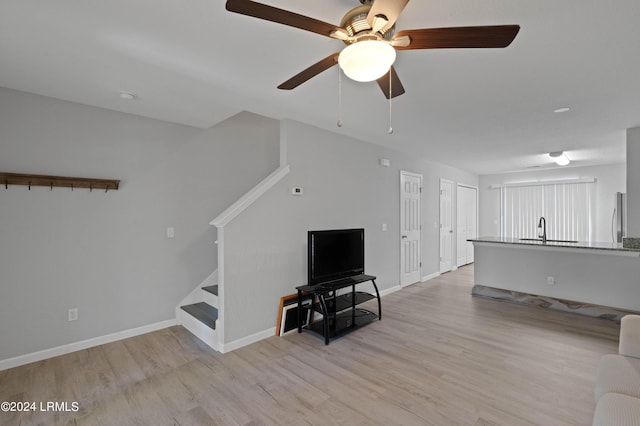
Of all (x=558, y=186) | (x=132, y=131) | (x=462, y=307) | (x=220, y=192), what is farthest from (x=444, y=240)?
(x=132, y=131)

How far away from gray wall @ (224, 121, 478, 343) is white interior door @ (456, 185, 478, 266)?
286cm

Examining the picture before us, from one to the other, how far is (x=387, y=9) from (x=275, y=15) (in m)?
0.46

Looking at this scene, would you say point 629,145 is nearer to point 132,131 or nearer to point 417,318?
point 417,318

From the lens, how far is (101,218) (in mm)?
3078

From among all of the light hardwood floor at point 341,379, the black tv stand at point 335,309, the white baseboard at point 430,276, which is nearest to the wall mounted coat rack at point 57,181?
the light hardwood floor at point 341,379

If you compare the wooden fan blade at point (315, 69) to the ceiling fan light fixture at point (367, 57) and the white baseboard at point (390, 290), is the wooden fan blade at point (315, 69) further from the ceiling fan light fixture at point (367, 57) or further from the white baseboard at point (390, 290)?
the white baseboard at point (390, 290)

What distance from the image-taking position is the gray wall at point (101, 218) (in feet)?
8.66

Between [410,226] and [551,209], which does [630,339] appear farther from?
[551,209]

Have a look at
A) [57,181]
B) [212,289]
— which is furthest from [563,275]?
[57,181]

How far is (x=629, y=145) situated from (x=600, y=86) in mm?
1982

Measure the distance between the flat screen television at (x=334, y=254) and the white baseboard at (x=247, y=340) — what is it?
2.37 ft

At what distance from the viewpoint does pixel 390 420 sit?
194 cm

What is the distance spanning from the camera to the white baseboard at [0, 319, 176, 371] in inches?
102

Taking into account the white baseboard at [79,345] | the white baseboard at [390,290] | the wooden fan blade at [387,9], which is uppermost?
the wooden fan blade at [387,9]
